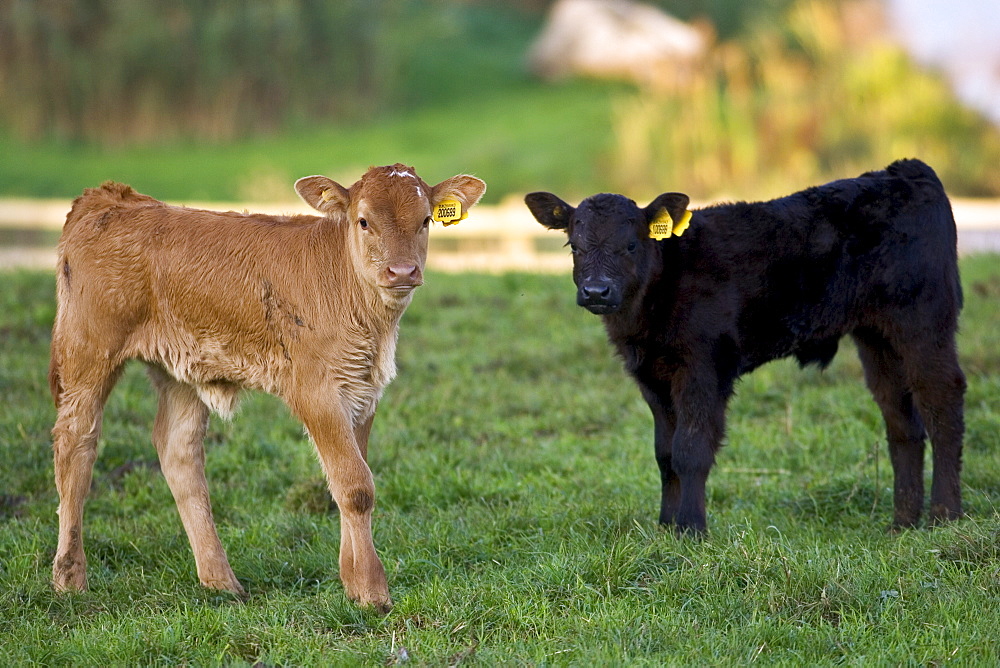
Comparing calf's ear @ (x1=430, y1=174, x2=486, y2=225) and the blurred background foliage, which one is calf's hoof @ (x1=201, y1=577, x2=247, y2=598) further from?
the blurred background foliage

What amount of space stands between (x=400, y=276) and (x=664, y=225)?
1.63 m

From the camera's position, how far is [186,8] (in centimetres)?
2456

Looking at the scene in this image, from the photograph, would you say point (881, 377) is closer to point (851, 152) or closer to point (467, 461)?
point (467, 461)

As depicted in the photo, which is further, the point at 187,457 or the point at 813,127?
the point at 813,127

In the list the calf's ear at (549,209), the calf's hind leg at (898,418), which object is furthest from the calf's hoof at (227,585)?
the calf's hind leg at (898,418)

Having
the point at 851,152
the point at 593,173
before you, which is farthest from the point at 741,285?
the point at 593,173

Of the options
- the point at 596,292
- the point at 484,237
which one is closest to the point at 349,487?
the point at 596,292

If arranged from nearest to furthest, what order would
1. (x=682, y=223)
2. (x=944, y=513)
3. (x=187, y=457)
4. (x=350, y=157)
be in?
(x=187, y=457)
(x=944, y=513)
(x=682, y=223)
(x=350, y=157)

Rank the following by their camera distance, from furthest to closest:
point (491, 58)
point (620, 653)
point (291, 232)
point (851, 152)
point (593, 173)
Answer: point (491, 58), point (593, 173), point (851, 152), point (291, 232), point (620, 653)

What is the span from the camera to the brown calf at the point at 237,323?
16.7 ft

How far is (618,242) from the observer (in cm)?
587

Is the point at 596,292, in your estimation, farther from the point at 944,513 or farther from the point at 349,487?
the point at 944,513

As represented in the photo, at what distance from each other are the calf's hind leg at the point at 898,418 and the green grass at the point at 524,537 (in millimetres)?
168

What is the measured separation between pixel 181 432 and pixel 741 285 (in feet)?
9.72
